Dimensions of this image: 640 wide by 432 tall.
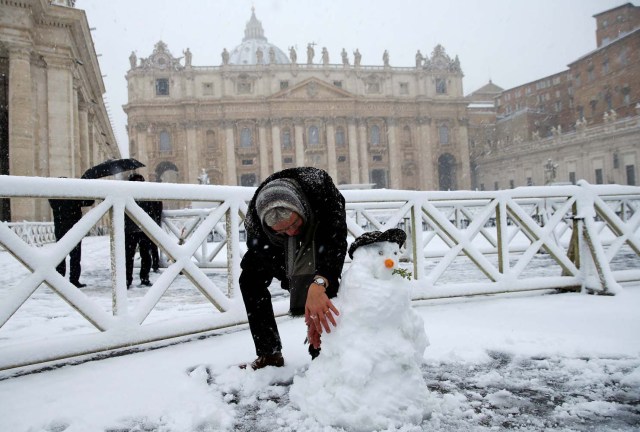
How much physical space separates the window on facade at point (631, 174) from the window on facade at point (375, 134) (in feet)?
94.4

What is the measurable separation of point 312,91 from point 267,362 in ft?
186

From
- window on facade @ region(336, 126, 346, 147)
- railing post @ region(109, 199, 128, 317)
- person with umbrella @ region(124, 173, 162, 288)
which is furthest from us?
window on facade @ region(336, 126, 346, 147)

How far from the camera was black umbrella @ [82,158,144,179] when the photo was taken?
227 inches

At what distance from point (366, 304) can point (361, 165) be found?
57.3 metres

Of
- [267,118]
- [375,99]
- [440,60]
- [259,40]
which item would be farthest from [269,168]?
[259,40]

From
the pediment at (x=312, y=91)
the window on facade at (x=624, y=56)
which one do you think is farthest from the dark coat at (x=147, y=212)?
the window on facade at (x=624, y=56)

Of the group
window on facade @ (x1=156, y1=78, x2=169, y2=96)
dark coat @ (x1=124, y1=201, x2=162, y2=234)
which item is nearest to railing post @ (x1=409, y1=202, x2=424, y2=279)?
dark coat @ (x1=124, y1=201, x2=162, y2=234)

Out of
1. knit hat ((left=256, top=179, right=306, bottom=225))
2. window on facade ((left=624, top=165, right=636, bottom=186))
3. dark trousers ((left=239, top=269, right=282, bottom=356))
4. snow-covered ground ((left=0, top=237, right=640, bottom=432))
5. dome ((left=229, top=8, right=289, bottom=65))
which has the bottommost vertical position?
snow-covered ground ((left=0, top=237, right=640, bottom=432))

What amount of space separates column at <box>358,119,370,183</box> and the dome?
21.5 metres

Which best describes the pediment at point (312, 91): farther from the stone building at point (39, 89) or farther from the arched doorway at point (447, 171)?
the stone building at point (39, 89)

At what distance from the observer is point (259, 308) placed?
98.7 inches

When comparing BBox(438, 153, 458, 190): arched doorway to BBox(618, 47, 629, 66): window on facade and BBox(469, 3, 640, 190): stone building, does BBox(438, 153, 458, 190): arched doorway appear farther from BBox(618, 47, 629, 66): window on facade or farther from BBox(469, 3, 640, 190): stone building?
BBox(618, 47, 629, 66): window on facade

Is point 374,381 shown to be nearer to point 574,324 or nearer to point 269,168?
point 574,324

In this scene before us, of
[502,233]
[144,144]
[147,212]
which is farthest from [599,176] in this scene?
[144,144]
